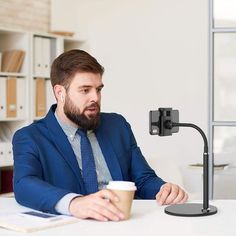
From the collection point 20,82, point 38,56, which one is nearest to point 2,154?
point 20,82

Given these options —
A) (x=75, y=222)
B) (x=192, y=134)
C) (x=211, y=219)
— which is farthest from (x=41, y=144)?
(x=192, y=134)

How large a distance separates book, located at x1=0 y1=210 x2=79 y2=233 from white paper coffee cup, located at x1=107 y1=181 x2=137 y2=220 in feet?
0.50

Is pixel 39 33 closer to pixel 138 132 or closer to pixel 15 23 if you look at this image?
pixel 15 23

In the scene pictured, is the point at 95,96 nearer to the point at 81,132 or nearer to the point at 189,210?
the point at 81,132

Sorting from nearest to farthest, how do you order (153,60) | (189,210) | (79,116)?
(189,210) → (79,116) → (153,60)

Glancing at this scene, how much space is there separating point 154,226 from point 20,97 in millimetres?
3139

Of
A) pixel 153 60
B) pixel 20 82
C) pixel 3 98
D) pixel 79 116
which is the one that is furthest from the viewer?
pixel 153 60

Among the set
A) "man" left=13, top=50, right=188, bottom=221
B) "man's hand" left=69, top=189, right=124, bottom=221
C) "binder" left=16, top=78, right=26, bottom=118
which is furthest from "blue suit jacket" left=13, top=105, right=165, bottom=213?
"binder" left=16, top=78, right=26, bottom=118

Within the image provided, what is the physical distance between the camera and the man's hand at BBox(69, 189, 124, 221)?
5.48 ft

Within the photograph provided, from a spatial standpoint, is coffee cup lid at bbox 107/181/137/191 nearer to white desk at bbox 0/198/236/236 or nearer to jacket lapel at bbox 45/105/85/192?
white desk at bbox 0/198/236/236

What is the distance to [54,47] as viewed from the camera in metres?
4.91

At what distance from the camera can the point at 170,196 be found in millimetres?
2029

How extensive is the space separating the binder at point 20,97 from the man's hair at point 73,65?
2.29 metres

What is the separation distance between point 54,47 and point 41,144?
9.30ft
